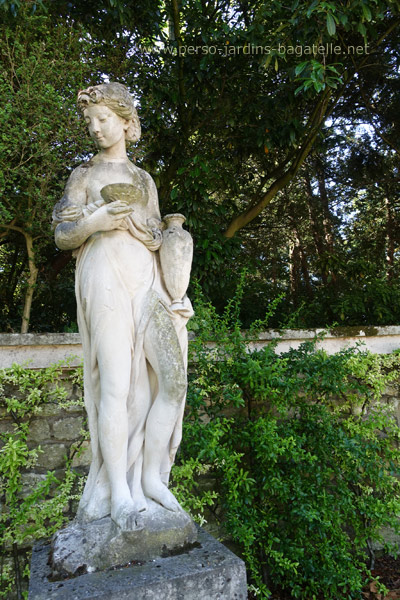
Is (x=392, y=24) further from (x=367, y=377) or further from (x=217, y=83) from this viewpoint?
(x=367, y=377)

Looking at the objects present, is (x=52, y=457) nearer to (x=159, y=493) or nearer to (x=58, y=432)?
(x=58, y=432)

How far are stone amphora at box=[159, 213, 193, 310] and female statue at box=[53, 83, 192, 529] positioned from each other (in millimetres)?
32

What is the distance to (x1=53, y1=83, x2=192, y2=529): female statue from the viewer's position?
1.68 meters

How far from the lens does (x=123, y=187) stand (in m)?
1.70

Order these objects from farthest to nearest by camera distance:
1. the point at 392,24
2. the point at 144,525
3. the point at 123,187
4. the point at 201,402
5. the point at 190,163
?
the point at 392,24 < the point at 190,163 < the point at 201,402 < the point at 123,187 < the point at 144,525

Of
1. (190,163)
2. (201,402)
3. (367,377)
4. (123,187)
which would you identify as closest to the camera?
(123,187)

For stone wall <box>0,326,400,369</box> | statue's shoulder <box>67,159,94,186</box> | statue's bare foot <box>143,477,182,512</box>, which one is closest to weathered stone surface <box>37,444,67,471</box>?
stone wall <box>0,326,400,369</box>

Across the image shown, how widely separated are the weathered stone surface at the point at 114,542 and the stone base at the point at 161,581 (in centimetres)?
3

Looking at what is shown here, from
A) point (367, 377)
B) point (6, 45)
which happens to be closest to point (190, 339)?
point (367, 377)

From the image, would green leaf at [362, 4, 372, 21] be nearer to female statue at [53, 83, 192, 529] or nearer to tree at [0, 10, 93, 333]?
tree at [0, 10, 93, 333]

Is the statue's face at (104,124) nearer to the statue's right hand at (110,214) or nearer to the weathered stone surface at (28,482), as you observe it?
the statue's right hand at (110,214)

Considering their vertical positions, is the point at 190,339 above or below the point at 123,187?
below

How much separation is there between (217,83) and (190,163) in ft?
3.54

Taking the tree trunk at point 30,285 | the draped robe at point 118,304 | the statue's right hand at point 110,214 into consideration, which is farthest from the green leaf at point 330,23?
the tree trunk at point 30,285
